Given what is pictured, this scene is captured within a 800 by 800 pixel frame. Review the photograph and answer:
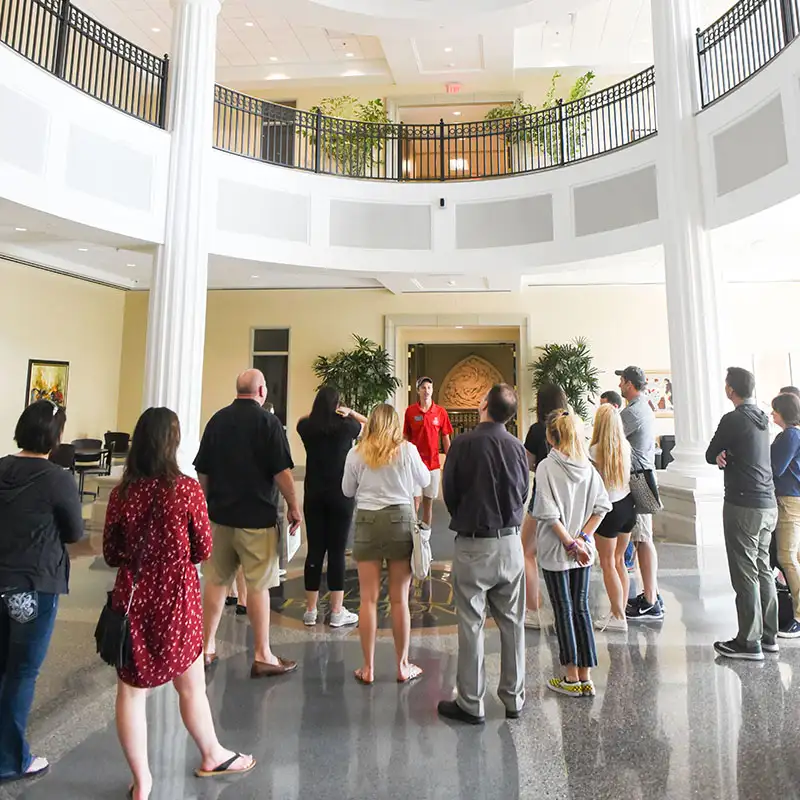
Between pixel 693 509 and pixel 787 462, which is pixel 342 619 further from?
pixel 693 509

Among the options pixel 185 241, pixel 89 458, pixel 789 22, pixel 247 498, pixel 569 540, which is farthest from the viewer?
pixel 89 458

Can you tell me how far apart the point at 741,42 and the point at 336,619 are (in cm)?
826

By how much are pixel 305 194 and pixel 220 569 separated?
6718 millimetres

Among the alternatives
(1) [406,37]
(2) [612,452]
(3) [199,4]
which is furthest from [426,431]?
(1) [406,37]

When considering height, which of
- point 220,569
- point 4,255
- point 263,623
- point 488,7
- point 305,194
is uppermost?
point 488,7

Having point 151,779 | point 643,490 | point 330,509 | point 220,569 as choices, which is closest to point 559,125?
point 643,490

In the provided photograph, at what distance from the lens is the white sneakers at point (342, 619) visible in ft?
12.2

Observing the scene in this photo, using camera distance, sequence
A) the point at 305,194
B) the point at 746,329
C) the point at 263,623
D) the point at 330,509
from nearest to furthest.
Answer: the point at 263,623 → the point at 330,509 → the point at 305,194 → the point at 746,329

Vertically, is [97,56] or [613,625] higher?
[97,56]

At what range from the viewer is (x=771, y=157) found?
5.95m

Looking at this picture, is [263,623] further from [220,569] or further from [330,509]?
[330,509]

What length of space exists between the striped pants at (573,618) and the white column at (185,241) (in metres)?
5.35

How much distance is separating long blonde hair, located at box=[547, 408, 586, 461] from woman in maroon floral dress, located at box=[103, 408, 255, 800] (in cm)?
183

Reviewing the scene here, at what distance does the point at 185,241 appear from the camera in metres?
7.10
